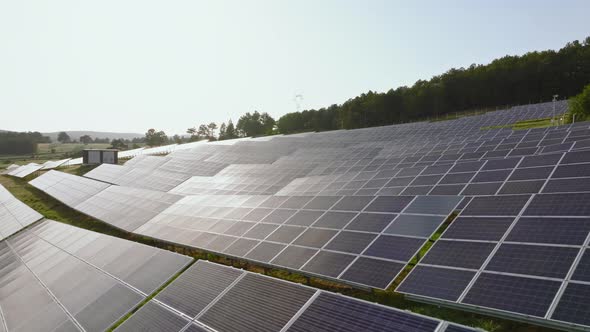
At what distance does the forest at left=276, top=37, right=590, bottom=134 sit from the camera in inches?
3474

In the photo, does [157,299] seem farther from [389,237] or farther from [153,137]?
[153,137]

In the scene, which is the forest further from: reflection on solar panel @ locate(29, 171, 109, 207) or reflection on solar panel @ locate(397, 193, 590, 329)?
reflection on solar panel @ locate(397, 193, 590, 329)

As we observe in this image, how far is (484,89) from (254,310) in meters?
108

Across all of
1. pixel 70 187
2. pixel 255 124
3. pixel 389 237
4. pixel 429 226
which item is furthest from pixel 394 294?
pixel 255 124

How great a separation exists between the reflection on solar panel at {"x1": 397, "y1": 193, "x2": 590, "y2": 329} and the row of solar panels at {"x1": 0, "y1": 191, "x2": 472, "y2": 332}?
208 cm

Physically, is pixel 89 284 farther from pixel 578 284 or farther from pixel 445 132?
pixel 445 132

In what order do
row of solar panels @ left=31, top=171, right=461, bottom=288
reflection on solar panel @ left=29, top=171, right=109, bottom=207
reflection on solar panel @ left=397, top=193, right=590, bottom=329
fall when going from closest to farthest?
reflection on solar panel @ left=397, top=193, right=590, bottom=329 → row of solar panels @ left=31, top=171, right=461, bottom=288 → reflection on solar panel @ left=29, top=171, right=109, bottom=207

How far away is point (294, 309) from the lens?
663cm

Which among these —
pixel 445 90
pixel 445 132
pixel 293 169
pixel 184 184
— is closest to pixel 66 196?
pixel 184 184

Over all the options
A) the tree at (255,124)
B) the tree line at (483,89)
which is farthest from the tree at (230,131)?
the tree line at (483,89)

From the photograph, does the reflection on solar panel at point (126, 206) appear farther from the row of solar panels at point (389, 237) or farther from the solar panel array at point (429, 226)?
the row of solar panels at point (389, 237)

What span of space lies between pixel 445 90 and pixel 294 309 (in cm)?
10668

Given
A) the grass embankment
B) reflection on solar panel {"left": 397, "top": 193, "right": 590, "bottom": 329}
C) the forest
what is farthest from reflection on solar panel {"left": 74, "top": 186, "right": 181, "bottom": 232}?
the forest

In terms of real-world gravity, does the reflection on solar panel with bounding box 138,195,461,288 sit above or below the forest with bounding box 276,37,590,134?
below
